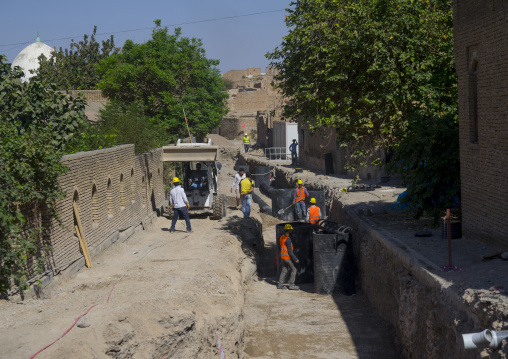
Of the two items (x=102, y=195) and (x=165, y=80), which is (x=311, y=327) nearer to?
(x=102, y=195)

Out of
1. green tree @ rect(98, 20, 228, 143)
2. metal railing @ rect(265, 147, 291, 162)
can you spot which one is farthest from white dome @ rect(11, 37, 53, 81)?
metal railing @ rect(265, 147, 291, 162)

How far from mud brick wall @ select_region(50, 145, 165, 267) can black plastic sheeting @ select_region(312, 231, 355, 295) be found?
203 inches

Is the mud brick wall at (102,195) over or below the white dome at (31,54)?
below

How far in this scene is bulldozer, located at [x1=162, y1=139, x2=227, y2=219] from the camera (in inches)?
744

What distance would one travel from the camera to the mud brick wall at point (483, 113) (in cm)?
1002

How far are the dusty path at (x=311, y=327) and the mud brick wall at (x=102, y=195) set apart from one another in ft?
12.9

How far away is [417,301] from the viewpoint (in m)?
9.10

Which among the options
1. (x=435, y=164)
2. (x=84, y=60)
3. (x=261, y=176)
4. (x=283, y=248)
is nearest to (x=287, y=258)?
(x=283, y=248)

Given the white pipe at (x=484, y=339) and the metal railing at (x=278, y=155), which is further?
the metal railing at (x=278, y=155)

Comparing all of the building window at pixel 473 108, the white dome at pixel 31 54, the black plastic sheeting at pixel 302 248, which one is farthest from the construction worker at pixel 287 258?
the white dome at pixel 31 54

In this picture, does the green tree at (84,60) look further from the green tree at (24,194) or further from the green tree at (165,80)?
the green tree at (24,194)

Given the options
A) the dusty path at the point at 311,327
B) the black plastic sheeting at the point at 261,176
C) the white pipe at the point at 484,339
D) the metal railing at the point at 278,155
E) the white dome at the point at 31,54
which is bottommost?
the dusty path at the point at 311,327

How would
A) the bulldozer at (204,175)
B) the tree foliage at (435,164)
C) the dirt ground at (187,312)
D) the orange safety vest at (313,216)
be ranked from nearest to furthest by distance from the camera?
the dirt ground at (187,312)
the tree foliage at (435,164)
the orange safety vest at (313,216)
the bulldozer at (204,175)

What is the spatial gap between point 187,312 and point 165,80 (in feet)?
79.5
